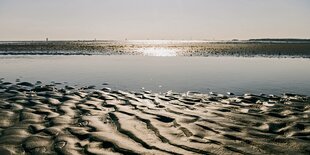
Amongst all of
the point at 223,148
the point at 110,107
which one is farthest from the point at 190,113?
the point at 223,148

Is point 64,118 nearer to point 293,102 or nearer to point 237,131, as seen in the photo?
point 237,131

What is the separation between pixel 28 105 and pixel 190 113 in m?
6.39

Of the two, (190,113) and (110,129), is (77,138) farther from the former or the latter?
(190,113)

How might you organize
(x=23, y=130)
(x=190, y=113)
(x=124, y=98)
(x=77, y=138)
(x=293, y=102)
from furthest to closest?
(x=124, y=98)
(x=293, y=102)
(x=190, y=113)
(x=23, y=130)
(x=77, y=138)

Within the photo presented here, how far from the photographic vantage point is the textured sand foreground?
26.7 feet

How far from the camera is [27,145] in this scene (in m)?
8.20

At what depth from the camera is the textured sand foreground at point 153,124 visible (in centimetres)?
814

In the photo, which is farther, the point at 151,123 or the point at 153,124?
the point at 151,123

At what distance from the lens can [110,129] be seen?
9.95m

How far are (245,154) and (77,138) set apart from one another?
4.15 m

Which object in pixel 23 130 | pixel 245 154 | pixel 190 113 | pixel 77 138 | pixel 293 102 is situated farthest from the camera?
pixel 293 102

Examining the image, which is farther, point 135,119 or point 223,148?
point 135,119

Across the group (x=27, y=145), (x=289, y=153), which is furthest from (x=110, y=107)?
(x=289, y=153)

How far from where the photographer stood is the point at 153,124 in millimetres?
10492
